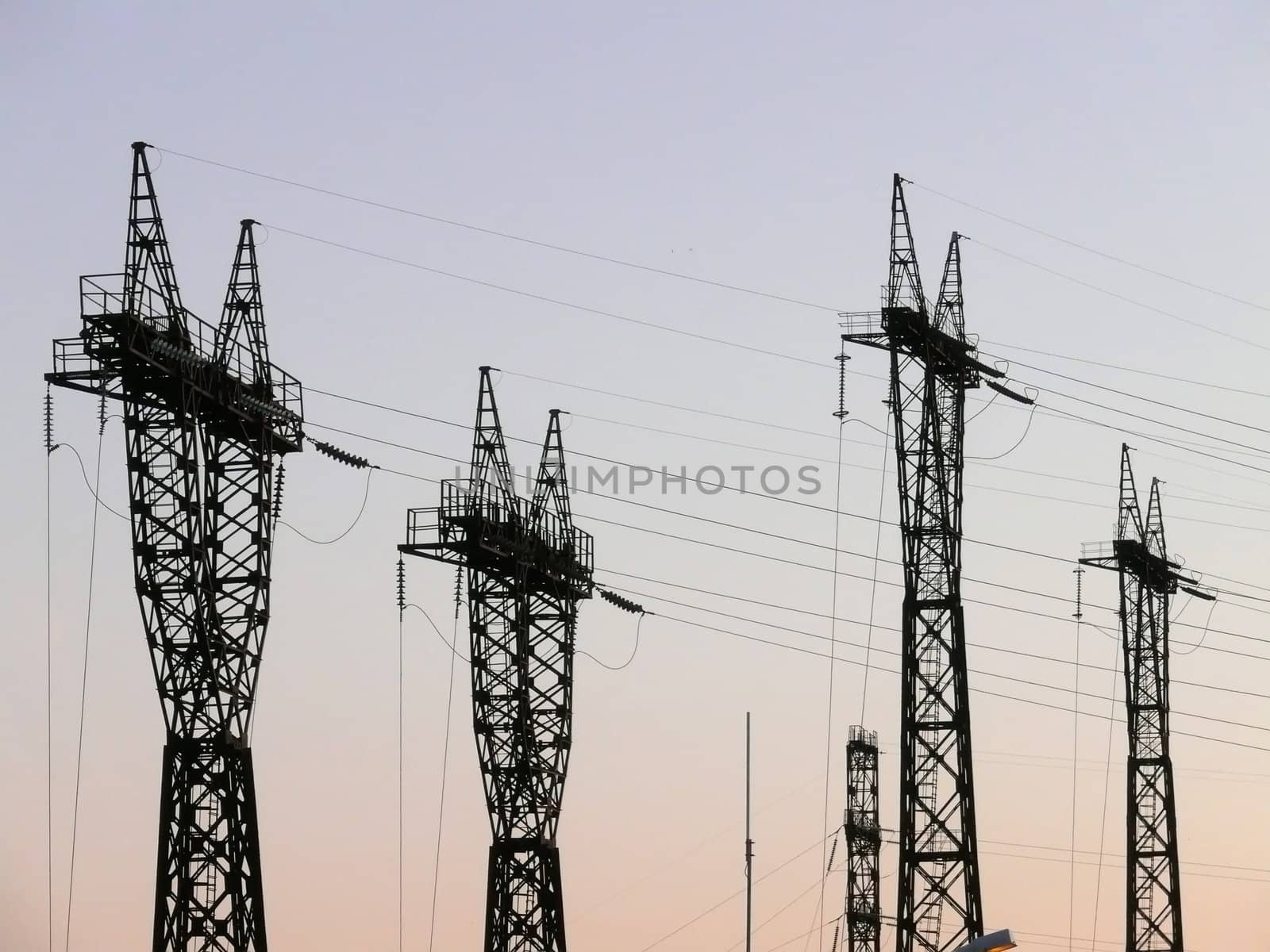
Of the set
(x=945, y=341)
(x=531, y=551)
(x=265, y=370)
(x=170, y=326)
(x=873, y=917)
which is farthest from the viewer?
(x=873, y=917)

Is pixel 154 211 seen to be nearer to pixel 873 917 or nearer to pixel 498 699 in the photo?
pixel 498 699

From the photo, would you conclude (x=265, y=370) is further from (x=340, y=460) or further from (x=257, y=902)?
(x=257, y=902)

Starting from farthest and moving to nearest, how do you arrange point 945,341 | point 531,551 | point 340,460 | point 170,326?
point 531,551
point 945,341
point 340,460
point 170,326

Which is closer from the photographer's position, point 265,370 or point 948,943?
point 265,370

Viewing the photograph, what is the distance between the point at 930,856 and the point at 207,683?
20.4 meters

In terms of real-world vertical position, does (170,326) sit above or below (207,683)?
above

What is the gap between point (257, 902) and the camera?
5200cm

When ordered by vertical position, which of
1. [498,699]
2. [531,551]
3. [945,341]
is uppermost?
[945,341]

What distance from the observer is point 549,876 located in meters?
68.6

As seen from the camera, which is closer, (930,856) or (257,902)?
(257,902)

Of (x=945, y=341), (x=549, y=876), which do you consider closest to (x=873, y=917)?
(x=549, y=876)

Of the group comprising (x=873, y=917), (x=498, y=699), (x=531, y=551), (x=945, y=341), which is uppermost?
(x=945, y=341)

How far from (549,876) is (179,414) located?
871 inches

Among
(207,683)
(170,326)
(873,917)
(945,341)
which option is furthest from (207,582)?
(873,917)
